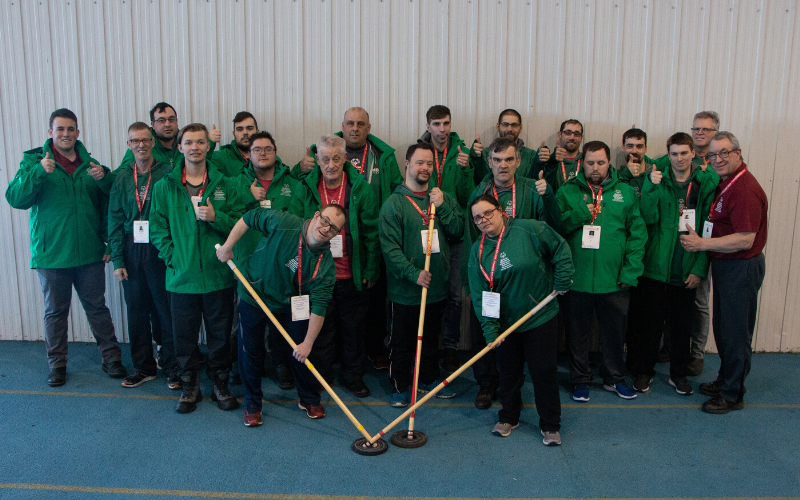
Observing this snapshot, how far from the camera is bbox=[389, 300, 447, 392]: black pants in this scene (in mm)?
4020

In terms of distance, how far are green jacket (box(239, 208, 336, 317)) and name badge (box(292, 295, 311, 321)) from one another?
41 mm

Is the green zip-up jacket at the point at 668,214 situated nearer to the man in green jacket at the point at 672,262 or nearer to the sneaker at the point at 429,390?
the man in green jacket at the point at 672,262

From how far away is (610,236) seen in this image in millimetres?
4027

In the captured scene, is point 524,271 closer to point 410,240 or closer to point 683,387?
point 410,240

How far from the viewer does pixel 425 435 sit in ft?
11.9

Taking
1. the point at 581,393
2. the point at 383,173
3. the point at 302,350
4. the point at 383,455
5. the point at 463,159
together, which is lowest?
the point at 383,455

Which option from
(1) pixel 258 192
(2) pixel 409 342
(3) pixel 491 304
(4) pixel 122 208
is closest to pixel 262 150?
(1) pixel 258 192

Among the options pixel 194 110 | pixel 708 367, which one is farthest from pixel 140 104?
pixel 708 367

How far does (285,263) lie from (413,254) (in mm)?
917

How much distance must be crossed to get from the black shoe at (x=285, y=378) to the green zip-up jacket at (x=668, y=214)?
2.93m

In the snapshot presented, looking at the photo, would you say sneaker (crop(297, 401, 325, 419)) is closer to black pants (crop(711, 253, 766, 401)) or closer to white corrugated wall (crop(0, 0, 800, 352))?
white corrugated wall (crop(0, 0, 800, 352))

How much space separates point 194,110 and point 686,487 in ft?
16.0

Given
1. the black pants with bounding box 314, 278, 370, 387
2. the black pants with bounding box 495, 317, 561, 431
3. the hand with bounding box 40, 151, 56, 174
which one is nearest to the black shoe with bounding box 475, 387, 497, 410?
the black pants with bounding box 495, 317, 561, 431

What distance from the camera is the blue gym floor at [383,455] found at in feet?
10.3
